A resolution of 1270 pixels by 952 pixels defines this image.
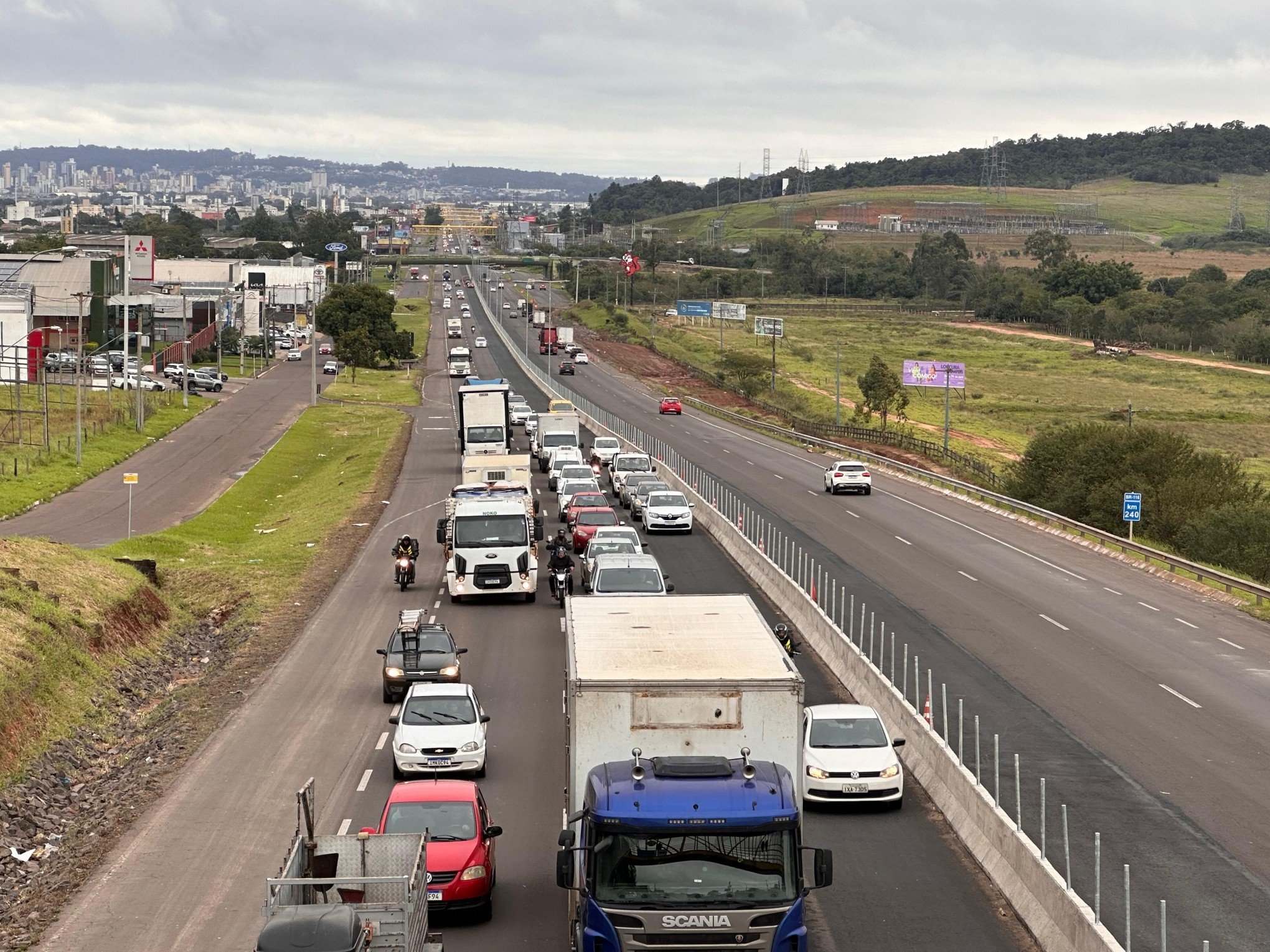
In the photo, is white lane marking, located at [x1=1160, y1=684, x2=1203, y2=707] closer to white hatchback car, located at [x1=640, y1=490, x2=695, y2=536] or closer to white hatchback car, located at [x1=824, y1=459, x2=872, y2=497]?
white hatchback car, located at [x1=640, y1=490, x2=695, y2=536]

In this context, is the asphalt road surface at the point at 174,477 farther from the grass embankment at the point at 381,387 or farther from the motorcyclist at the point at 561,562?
the motorcyclist at the point at 561,562

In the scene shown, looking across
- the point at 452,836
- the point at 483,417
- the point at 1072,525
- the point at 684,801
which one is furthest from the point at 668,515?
the point at 684,801

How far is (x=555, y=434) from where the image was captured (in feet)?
229

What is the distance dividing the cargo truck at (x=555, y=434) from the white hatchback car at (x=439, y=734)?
44047mm

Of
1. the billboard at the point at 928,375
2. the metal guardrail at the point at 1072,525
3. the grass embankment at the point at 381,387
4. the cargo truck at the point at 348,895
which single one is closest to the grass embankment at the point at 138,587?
the cargo truck at the point at 348,895

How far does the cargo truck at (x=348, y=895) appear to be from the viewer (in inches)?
495

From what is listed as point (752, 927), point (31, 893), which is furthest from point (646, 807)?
point (31, 893)

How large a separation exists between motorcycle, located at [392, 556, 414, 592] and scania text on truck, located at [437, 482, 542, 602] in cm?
137

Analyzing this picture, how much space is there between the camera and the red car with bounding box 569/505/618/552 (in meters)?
47.2

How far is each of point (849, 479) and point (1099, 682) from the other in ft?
106

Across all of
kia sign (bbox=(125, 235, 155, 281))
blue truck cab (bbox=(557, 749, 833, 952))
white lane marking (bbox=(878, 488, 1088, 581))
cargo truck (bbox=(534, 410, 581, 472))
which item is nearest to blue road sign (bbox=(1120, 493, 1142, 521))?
white lane marking (bbox=(878, 488, 1088, 581))

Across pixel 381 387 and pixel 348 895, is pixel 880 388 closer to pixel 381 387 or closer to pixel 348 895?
pixel 381 387

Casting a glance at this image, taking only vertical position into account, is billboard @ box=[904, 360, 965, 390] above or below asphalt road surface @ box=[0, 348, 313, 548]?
above

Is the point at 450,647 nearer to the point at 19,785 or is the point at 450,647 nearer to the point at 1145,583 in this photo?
the point at 19,785
